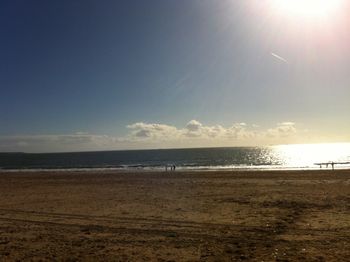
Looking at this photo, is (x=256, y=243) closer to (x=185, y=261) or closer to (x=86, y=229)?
(x=185, y=261)

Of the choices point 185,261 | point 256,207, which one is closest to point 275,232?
point 185,261

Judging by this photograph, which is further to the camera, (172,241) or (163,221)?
(163,221)

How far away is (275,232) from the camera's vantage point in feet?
36.0

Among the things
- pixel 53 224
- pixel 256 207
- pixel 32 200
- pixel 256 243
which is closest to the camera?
pixel 256 243

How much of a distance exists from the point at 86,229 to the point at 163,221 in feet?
8.05

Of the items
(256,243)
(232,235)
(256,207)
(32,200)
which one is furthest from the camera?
(32,200)

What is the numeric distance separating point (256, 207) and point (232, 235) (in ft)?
18.1

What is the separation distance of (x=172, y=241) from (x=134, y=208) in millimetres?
6413

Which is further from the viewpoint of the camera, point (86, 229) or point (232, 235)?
point (86, 229)

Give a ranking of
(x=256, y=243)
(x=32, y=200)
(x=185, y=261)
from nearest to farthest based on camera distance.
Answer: (x=185, y=261) < (x=256, y=243) < (x=32, y=200)

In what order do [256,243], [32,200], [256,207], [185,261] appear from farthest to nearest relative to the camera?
[32,200]
[256,207]
[256,243]
[185,261]

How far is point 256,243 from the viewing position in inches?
384

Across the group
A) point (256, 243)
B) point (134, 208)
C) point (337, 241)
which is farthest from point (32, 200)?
point (337, 241)

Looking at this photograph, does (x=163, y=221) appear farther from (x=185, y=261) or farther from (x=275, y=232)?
(x=185, y=261)
